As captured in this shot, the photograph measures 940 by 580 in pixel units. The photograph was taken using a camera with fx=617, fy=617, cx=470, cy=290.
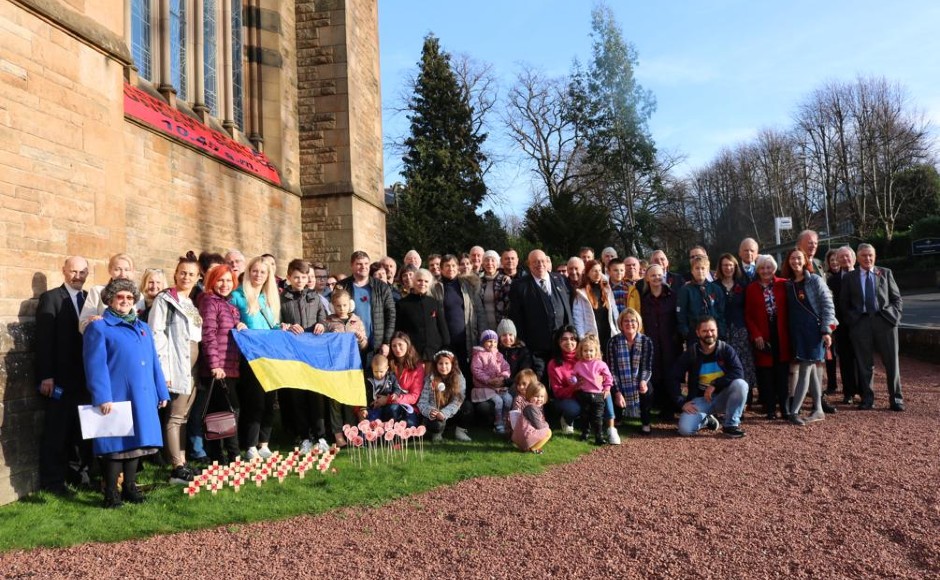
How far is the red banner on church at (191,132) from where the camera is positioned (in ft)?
28.6

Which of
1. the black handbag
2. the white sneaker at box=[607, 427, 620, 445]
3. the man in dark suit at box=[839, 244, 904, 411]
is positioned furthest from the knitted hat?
the man in dark suit at box=[839, 244, 904, 411]

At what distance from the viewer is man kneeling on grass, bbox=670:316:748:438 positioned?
6727 millimetres

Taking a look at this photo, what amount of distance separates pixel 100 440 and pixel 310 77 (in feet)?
35.2

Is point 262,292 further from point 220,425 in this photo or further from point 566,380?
point 566,380

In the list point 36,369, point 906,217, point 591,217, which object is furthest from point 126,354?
point 906,217

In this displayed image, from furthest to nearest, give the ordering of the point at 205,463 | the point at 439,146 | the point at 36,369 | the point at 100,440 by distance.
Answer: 1. the point at 439,146
2. the point at 205,463
3. the point at 36,369
4. the point at 100,440

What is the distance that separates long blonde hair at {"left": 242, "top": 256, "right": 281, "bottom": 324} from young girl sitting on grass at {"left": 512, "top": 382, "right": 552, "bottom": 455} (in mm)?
2744

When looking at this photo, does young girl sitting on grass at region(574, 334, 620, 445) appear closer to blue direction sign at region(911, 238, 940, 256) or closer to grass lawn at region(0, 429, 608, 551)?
grass lawn at region(0, 429, 608, 551)

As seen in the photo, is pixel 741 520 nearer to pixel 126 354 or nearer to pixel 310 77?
pixel 126 354

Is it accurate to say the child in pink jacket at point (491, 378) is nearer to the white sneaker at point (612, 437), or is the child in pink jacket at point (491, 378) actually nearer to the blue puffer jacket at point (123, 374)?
the white sneaker at point (612, 437)

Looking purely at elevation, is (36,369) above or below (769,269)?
below

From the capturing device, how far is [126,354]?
4.93 meters

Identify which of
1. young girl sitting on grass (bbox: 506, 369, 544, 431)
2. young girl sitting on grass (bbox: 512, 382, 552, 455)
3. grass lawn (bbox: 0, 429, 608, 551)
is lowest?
grass lawn (bbox: 0, 429, 608, 551)

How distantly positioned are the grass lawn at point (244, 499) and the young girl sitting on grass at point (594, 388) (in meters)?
0.43
